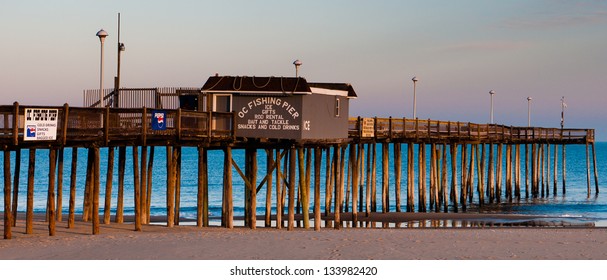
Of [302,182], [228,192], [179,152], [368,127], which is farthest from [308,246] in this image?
[368,127]

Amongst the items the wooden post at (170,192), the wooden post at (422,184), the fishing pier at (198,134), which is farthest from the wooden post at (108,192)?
the wooden post at (422,184)

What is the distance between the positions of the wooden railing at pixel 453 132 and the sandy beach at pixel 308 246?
1671cm

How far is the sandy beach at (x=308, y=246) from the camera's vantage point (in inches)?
902

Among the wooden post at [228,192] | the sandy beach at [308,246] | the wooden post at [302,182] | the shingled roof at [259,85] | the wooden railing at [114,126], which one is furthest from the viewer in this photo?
the wooden post at [302,182]

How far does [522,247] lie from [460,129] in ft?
107

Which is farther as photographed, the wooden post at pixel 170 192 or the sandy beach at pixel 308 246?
the wooden post at pixel 170 192

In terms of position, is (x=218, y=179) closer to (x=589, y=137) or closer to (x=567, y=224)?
(x=589, y=137)

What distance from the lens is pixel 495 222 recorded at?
45750 millimetres

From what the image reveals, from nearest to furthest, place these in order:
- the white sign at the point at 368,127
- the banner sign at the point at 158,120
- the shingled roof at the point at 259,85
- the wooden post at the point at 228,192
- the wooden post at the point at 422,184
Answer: the banner sign at the point at 158,120
the wooden post at the point at 228,192
the shingled roof at the point at 259,85
the white sign at the point at 368,127
the wooden post at the point at 422,184

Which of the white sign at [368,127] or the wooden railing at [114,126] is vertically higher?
the white sign at [368,127]

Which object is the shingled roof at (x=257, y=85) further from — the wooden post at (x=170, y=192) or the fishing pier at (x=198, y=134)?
the wooden post at (x=170, y=192)

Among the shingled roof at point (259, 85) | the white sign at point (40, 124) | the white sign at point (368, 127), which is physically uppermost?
the shingled roof at point (259, 85)

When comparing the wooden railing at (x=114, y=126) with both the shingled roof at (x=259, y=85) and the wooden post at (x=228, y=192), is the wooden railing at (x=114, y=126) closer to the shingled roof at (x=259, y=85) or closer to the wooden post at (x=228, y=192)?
the wooden post at (x=228, y=192)
